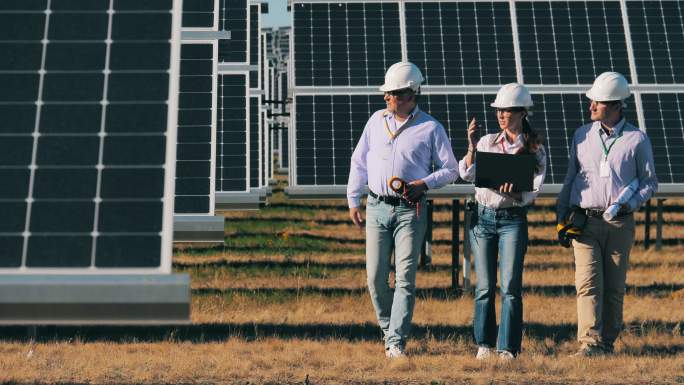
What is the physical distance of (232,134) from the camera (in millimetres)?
17750

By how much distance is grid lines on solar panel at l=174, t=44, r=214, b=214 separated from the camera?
1202 cm

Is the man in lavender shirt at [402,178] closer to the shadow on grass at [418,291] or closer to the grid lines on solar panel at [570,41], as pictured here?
the shadow on grass at [418,291]

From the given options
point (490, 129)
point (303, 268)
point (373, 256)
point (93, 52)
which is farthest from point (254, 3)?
point (93, 52)

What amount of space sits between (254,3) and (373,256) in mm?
19440

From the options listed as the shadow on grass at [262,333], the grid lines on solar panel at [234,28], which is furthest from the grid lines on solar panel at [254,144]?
the shadow on grass at [262,333]

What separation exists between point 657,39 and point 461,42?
2769mm

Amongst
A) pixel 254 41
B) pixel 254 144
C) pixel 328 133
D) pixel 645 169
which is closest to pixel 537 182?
pixel 645 169

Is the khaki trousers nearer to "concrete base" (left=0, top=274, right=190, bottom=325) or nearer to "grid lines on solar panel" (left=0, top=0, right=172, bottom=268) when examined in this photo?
"grid lines on solar panel" (left=0, top=0, right=172, bottom=268)

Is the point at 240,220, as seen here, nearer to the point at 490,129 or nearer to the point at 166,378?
the point at 490,129

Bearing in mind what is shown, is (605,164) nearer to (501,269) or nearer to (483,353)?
(501,269)

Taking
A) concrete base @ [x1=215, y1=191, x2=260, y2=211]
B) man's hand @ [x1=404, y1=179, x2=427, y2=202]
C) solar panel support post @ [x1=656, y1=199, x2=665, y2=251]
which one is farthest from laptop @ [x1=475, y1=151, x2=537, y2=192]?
solar panel support post @ [x1=656, y1=199, x2=665, y2=251]

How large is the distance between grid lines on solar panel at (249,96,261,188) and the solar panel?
6554 mm

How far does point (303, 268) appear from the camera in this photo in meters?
18.1

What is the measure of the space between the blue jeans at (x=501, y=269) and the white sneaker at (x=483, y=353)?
5cm
